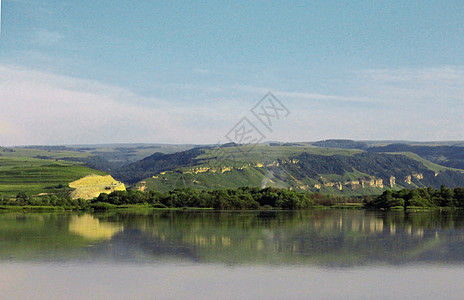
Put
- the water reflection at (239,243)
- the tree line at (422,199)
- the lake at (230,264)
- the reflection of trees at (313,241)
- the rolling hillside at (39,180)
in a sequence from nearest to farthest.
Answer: the lake at (230,264) < the water reflection at (239,243) < the reflection of trees at (313,241) < the tree line at (422,199) < the rolling hillside at (39,180)

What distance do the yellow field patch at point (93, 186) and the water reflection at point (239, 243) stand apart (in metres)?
61.0

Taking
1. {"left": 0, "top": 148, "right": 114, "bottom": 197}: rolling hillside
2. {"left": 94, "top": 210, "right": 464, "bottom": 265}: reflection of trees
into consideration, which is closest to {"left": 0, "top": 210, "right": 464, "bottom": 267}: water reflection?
{"left": 94, "top": 210, "right": 464, "bottom": 265}: reflection of trees

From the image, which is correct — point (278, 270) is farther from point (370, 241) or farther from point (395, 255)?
point (370, 241)

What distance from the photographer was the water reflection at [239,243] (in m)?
35.2

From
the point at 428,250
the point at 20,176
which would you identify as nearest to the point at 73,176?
the point at 20,176

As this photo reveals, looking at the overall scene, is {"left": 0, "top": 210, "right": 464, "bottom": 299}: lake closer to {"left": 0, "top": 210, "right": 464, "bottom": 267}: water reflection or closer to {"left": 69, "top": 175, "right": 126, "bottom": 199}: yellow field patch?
{"left": 0, "top": 210, "right": 464, "bottom": 267}: water reflection

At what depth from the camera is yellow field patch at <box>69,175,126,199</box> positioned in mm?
121812

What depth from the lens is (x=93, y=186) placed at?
433 feet

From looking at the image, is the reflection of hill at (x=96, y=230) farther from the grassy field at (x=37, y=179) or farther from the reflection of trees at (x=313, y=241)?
the grassy field at (x=37, y=179)

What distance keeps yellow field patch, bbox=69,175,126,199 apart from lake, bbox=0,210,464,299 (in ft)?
227

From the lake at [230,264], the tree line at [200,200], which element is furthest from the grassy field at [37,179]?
the lake at [230,264]

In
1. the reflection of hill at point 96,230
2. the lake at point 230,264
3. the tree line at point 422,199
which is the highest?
the lake at point 230,264

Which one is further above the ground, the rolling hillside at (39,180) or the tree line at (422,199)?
the rolling hillside at (39,180)

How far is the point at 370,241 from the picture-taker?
45.1 metres
